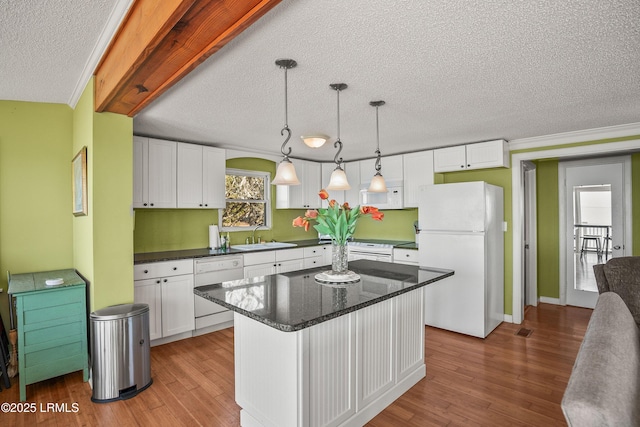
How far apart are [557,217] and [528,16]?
14.0ft

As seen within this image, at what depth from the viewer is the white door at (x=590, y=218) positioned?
4371 millimetres

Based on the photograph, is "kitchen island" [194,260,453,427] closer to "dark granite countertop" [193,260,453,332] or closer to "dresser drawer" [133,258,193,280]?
"dark granite countertop" [193,260,453,332]

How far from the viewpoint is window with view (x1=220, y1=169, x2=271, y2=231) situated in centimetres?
464

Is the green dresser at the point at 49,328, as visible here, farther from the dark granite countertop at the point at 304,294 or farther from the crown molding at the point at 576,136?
the crown molding at the point at 576,136

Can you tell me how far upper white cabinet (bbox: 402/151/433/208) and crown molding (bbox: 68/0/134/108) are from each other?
12.4 ft

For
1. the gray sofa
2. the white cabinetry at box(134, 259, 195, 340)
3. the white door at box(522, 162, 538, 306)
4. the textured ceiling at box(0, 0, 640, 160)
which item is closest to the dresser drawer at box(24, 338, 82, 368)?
the white cabinetry at box(134, 259, 195, 340)

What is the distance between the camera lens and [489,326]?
3740mm

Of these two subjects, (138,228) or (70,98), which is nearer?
(70,98)

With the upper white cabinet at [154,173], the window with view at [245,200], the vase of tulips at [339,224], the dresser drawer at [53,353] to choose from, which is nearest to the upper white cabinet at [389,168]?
the window with view at [245,200]

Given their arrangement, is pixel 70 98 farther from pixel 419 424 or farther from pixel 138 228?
pixel 419 424

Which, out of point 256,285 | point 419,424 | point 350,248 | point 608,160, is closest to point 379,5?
point 256,285

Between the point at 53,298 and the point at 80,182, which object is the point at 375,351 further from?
the point at 80,182

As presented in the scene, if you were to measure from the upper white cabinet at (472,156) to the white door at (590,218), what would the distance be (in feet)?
4.84

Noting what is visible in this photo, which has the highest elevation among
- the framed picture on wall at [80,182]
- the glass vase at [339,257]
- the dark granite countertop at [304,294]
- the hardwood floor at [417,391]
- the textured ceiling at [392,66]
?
the textured ceiling at [392,66]
